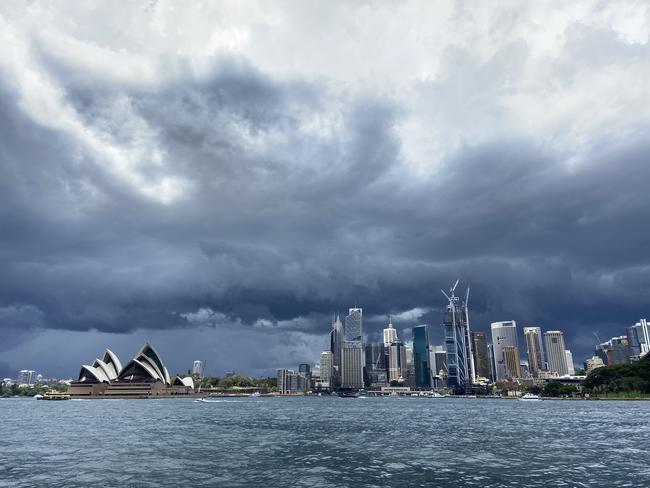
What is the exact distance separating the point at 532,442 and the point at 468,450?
10.3 metres

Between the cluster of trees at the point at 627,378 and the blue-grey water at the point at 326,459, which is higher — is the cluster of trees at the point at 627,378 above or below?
above

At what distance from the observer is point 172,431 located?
2267 inches

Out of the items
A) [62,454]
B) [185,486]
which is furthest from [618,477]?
[62,454]

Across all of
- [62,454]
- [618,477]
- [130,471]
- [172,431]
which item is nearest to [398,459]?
[618,477]

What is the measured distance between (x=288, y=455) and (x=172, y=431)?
27.5m

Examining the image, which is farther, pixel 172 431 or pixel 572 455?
pixel 172 431

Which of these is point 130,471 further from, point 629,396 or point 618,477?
point 629,396

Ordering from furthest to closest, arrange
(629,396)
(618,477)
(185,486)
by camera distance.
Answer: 1. (629,396)
2. (618,477)
3. (185,486)

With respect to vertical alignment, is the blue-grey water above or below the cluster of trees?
below

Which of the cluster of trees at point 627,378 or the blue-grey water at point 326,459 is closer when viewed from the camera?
the blue-grey water at point 326,459

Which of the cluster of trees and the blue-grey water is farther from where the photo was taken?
the cluster of trees

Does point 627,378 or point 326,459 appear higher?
point 627,378

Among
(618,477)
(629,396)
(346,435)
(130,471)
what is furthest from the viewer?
(629,396)

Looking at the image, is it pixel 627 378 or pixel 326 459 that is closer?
pixel 326 459
